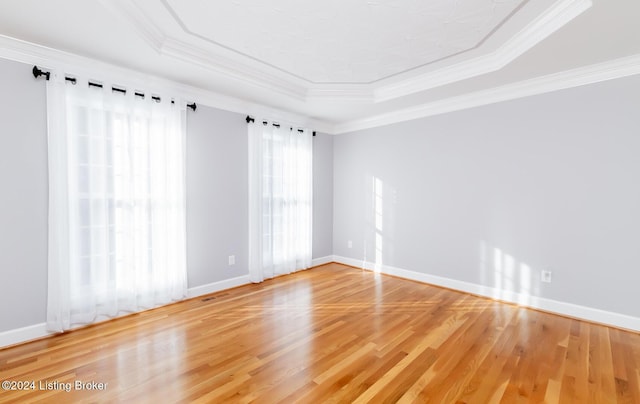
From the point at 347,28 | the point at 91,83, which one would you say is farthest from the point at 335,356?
the point at 91,83

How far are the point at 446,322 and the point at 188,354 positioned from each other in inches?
96.0

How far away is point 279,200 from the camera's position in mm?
4520

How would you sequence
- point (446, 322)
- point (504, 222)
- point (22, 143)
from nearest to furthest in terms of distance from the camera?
point (22, 143) → point (446, 322) → point (504, 222)

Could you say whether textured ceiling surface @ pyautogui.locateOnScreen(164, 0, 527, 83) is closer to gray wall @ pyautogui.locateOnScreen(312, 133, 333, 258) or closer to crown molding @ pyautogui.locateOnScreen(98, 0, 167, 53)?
crown molding @ pyautogui.locateOnScreen(98, 0, 167, 53)

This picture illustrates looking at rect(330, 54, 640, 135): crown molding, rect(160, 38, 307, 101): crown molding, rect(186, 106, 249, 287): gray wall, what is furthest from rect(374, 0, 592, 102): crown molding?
rect(186, 106, 249, 287): gray wall

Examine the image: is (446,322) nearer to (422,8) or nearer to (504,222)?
(504,222)

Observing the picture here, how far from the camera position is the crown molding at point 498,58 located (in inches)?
83.9

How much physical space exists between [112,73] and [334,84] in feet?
8.06

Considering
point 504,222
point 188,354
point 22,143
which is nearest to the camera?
point 188,354

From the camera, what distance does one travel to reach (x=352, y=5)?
217 centimetres

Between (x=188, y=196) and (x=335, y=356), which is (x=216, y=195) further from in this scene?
(x=335, y=356)

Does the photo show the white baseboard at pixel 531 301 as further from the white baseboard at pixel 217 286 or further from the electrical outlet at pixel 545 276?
the white baseboard at pixel 217 286

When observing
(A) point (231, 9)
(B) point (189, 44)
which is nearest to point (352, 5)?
(A) point (231, 9)

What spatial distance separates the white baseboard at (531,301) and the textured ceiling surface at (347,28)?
2818 millimetres
